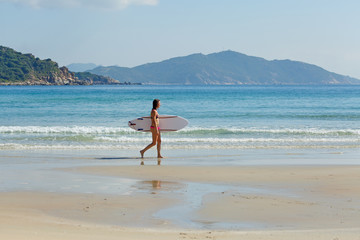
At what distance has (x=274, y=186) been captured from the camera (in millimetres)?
10961

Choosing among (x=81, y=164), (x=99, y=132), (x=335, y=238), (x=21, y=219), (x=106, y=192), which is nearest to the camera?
(x=335, y=238)

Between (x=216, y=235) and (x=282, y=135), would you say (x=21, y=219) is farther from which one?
(x=282, y=135)

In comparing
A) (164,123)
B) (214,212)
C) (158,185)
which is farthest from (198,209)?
(164,123)

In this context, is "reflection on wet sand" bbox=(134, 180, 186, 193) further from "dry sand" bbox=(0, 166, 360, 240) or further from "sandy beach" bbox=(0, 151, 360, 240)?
"dry sand" bbox=(0, 166, 360, 240)

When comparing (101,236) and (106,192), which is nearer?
(101,236)

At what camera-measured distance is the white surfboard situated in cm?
1875

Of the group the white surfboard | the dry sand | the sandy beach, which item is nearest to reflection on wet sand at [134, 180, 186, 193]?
the sandy beach

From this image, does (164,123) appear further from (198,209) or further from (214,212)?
(214,212)

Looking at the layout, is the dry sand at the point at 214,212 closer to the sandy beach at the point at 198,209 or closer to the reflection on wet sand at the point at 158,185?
the sandy beach at the point at 198,209

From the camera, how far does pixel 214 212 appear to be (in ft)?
27.6

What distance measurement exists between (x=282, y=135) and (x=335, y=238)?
18084mm

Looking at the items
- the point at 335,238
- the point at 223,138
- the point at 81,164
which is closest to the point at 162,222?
the point at 335,238

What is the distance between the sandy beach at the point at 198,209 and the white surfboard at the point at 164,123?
6255mm

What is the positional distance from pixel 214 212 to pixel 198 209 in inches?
12.7
